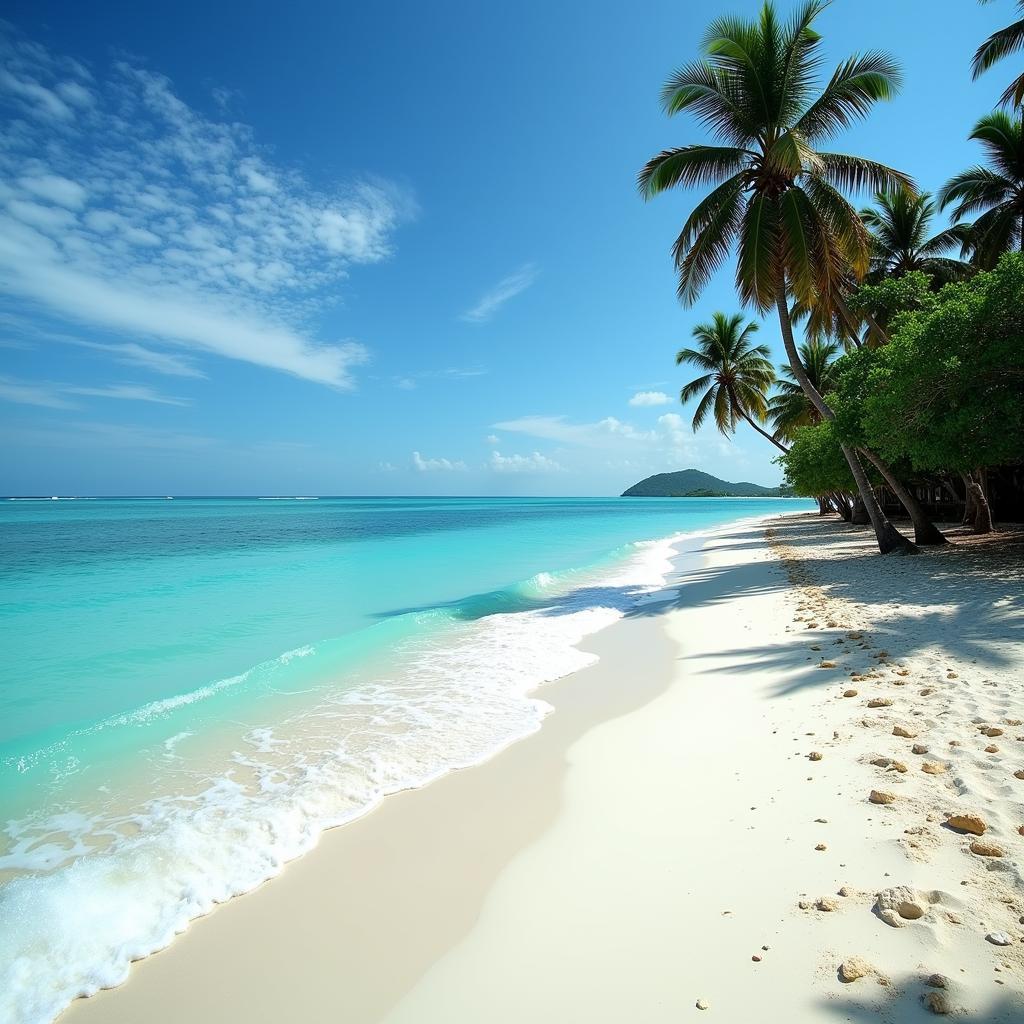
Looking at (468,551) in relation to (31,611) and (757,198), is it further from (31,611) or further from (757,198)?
(757,198)

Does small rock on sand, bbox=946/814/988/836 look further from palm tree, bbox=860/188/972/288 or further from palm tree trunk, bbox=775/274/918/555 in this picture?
palm tree, bbox=860/188/972/288

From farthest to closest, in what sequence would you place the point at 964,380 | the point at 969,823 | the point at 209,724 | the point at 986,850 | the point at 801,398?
the point at 801,398 < the point at 964,380 < the point at 209,724 < the point at 969,823 < the point at 986,850

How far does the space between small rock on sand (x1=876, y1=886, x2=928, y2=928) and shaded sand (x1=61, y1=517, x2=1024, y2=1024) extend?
0.06 ft

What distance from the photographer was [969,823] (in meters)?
2.82

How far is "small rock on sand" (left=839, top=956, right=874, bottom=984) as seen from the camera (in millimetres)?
2096

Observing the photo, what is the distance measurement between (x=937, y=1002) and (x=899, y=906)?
1.72 feet

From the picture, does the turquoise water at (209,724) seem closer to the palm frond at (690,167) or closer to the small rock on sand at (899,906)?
the small rock on sand at (899,906)

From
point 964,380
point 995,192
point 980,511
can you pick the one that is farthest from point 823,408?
point 995,192

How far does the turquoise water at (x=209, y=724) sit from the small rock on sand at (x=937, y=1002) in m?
3.41

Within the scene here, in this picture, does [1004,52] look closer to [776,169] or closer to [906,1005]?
[776,169]

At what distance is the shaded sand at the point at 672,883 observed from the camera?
221 cm

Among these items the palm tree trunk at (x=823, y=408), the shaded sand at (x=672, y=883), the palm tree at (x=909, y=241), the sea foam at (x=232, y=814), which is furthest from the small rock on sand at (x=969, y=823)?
the palm tree at (x=909, y=241)

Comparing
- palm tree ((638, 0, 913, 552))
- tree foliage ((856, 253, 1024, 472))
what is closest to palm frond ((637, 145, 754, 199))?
palm tree ((638, 0, 913, 552))

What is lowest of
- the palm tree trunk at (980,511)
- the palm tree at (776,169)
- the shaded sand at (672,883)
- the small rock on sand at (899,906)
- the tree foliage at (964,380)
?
the shaded sand at (672,883)
